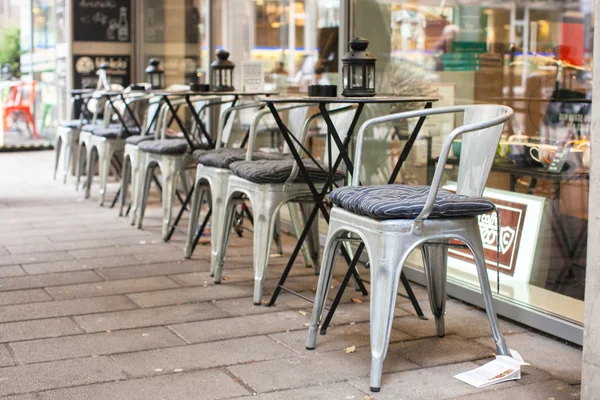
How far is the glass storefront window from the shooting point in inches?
146

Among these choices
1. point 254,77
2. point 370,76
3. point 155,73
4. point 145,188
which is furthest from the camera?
point 155,73

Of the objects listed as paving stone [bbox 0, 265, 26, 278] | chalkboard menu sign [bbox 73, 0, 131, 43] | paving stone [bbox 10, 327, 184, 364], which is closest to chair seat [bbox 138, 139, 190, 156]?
paving stone [bbox 0, 265, 26, 278]

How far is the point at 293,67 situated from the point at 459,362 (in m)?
2.99

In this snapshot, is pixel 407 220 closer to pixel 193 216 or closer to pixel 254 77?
pixel 193 216

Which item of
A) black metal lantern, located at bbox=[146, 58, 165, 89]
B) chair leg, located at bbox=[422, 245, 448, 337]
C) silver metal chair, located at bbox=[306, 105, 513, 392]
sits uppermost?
black metal lantern, located at bbox=[146, 58, 165, 89]

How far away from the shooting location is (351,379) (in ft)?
8.93

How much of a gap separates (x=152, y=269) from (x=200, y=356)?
4.86ft

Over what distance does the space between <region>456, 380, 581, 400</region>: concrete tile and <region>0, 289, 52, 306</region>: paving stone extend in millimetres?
2019

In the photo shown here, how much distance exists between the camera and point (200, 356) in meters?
2.95

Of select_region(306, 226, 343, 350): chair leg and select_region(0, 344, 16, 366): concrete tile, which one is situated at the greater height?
select_region(306, 226, 343, 350): chair leg

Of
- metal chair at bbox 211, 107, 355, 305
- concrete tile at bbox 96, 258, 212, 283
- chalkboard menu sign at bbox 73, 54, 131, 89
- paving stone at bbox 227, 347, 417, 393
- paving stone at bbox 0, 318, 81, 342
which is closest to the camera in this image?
paving stone at bbox 227, 347, 417, 393

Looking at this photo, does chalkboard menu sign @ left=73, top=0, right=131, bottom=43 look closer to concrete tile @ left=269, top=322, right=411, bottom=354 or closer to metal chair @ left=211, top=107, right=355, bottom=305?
metal chair @ left=211, top=107, right=355, bottom=305

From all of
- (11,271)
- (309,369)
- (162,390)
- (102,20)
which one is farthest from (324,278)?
(102,20)

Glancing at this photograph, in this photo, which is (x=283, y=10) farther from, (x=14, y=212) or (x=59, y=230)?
(x=14, y=212)
